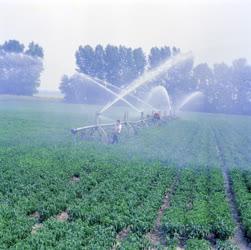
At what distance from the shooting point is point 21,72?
97.1m

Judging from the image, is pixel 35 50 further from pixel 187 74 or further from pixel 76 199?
pixel 76 199

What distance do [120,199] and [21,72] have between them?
85900 mm

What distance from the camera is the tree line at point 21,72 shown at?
96.7 meters

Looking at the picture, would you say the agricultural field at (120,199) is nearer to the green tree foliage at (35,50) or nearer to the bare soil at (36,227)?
the bare soil at (36,227)

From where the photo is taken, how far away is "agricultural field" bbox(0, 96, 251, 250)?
11422 mm

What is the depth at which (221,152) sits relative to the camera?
98.9 ft

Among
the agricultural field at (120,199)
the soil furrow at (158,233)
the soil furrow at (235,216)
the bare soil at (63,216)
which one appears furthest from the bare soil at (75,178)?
the soil furrow at (235,216)

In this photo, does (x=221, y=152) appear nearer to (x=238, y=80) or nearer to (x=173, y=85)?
(x=173, y=85)

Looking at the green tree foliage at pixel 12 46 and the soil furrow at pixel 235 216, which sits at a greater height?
the green tree foliage at pixel 12 46

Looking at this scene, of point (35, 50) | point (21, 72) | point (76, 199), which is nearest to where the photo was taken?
point (76, 199)

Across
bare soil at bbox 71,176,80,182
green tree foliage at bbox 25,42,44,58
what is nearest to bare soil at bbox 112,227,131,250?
bare soil at bbox 71,176,80,182

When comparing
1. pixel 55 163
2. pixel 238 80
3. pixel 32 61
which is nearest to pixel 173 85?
pixel 238 80

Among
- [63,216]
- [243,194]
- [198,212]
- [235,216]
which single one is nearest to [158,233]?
[198,212]

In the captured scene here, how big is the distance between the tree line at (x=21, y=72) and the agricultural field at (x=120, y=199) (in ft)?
238
